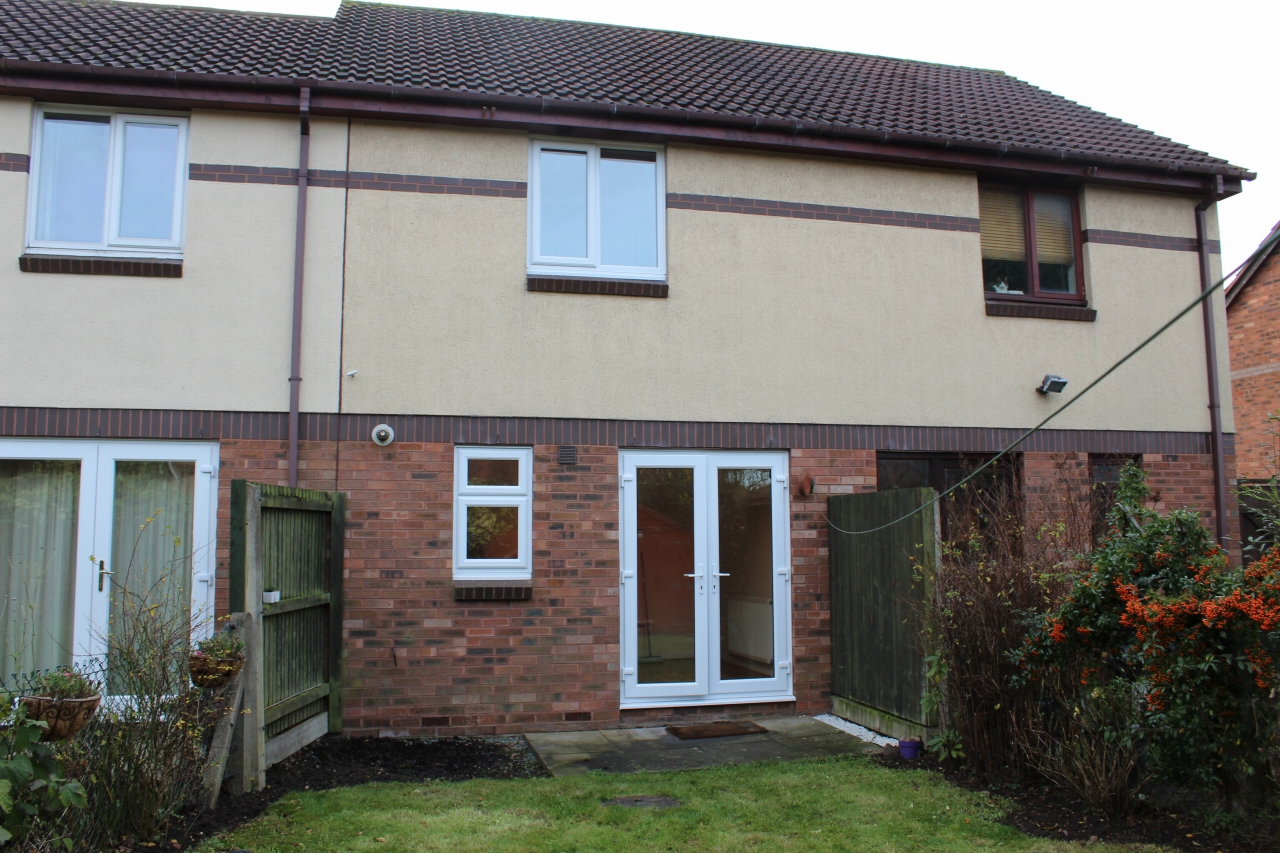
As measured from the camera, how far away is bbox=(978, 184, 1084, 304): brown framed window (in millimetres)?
9613

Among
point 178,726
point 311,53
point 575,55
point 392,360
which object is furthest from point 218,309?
point 575,55

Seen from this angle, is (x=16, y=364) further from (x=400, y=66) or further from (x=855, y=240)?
(x=855, y=240)

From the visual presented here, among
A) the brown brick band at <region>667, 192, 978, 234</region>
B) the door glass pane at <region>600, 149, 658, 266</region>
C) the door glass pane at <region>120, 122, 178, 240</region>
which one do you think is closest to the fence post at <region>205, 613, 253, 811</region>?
the door glass pane at <region>120, 122, 178, 240</region>

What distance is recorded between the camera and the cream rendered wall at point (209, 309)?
7508mm

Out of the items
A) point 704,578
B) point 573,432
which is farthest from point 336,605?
point 704,578

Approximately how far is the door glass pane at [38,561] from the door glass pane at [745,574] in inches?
200

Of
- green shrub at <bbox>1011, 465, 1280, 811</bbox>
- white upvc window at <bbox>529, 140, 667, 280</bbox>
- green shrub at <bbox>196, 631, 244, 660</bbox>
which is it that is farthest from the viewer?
white upvc window at <bbox>529, 140, 667, 280</bbox>

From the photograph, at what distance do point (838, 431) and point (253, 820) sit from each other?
18.3 feet

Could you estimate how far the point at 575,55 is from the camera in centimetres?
1044

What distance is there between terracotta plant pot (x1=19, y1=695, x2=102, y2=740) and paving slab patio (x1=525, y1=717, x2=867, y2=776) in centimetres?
305

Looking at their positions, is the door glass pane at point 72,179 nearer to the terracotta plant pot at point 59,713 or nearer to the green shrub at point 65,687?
the green shrub at point 65,687

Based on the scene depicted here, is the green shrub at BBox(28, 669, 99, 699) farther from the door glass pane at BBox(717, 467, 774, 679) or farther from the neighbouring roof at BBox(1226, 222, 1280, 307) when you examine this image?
the neighbouring roof at BBox(1226, 222, 1280, 307)

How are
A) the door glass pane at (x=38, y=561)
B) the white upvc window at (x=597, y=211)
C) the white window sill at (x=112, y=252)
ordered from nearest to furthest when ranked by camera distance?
the door glass pane at (x=38, y=561) → the white window sill at (x=112, y=252) → the white upvc window at (x=597, y=211)

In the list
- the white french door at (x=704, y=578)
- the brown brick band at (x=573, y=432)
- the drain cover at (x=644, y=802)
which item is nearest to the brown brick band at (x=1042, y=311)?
the brown brick band at (x=573, y=432)
